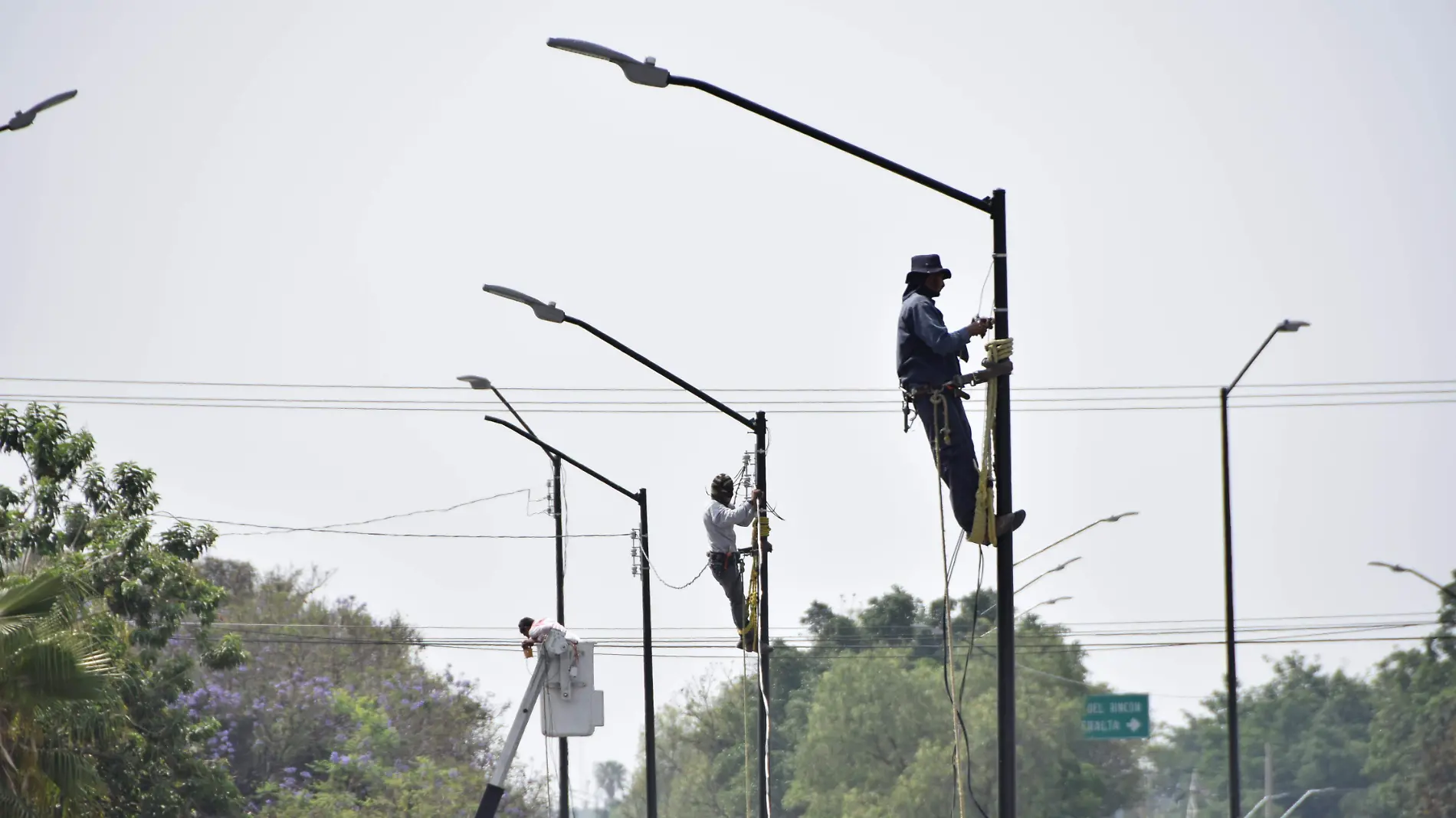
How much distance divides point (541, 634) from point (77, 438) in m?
15.4

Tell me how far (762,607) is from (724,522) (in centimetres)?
132

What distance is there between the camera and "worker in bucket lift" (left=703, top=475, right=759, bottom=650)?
1975cm

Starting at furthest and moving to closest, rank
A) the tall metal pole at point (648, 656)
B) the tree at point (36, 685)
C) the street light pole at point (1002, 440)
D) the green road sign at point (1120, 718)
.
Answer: the green road sign at point (1120, 718) → the tall metal pole at point (648, 656) → the tree at point (36, 685) → the street light pole at point (1002, 440)

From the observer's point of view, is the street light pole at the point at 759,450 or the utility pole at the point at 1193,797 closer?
the street light pole at the point at 759,450

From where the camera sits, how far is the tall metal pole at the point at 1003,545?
1123 cm

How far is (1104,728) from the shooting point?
205ft

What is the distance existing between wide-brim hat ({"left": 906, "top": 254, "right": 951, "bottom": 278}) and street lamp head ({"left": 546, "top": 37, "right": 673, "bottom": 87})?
6.91 ft

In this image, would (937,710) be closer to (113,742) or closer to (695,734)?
(695,734)

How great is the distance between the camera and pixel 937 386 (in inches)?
467

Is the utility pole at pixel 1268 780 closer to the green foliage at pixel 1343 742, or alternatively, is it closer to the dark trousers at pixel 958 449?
the green foliage at pixel 1343 742

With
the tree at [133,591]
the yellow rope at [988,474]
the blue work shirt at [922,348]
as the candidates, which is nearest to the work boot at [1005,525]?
the yellow rope at [988,474]

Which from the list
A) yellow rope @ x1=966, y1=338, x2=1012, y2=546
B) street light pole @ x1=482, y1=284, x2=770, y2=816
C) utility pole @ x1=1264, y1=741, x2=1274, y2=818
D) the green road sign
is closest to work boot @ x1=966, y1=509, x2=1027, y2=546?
yellow rope @ x1=966, y1=338, x2=1012, y2=546

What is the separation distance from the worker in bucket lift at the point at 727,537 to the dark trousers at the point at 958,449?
732 centimetres

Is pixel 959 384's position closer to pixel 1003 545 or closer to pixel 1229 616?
pixel 1003 545
